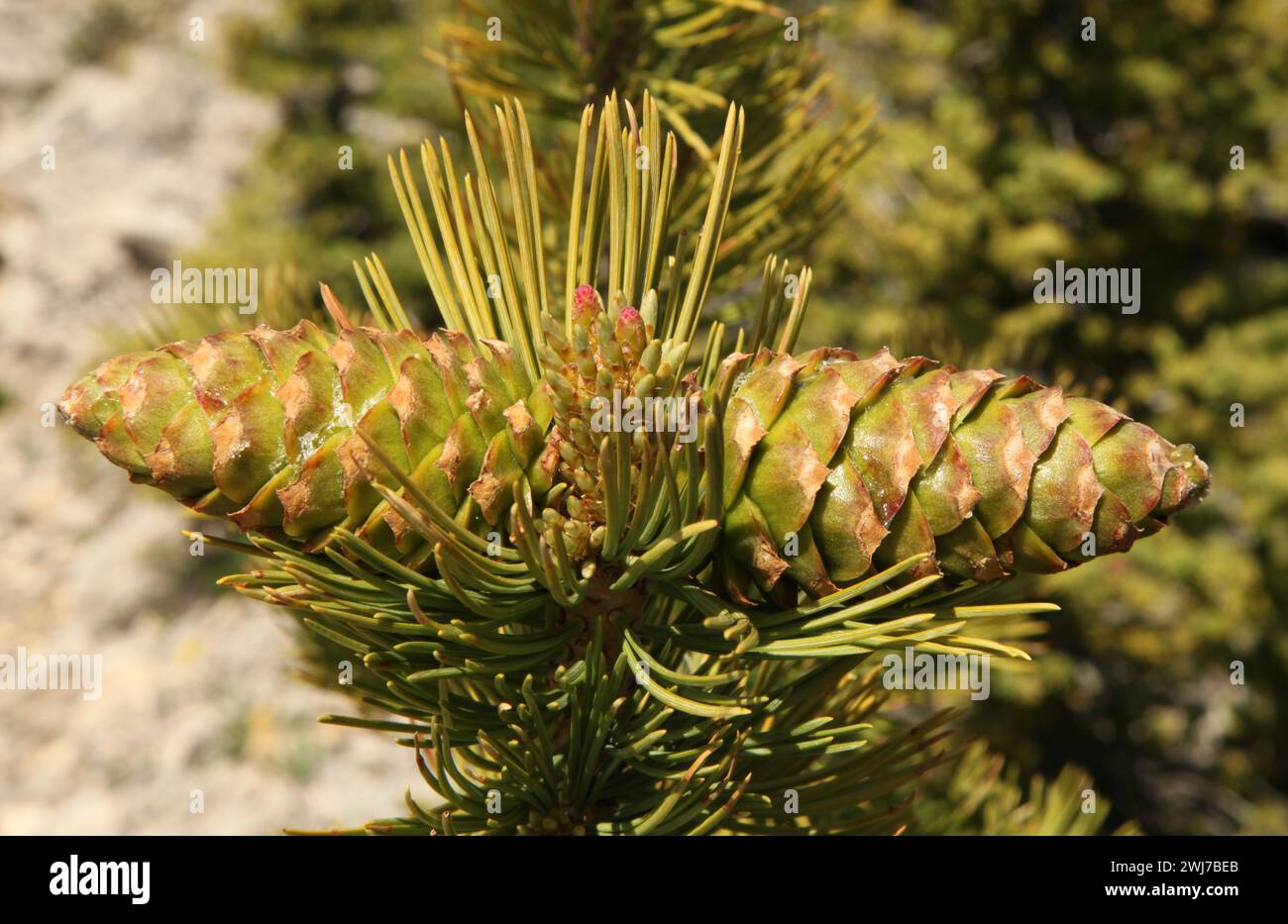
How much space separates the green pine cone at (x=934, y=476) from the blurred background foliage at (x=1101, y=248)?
12.3 ft

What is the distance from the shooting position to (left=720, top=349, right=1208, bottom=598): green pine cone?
55 cm

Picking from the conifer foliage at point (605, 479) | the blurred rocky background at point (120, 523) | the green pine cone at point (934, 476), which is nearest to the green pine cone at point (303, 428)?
the conifer foliage at point (605, 479)

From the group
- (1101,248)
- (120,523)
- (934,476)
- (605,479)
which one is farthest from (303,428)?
(120,523)

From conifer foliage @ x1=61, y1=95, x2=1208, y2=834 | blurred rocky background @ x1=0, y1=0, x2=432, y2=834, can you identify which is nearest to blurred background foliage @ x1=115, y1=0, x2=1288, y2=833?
blurred rocky background @ x1=0, y1=0, x2=432, y2=834

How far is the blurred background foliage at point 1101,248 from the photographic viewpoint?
176 inches

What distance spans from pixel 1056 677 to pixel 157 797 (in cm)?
380

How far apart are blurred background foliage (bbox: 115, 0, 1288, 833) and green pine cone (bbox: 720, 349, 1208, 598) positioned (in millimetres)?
3745

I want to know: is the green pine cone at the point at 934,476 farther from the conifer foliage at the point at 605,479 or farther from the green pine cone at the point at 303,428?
the green pine cone at the point at 303,428

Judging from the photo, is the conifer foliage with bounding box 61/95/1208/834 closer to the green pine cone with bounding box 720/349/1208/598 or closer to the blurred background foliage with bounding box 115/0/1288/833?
the green pine cone with bounding box 720/349/1208/598

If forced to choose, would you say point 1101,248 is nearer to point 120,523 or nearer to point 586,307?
point 586,307

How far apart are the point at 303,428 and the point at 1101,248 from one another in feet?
16.6

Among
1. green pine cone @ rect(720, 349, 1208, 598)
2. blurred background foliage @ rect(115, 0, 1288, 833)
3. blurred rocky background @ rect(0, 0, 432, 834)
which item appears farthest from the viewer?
blurred background foliage @ rect(115, 0, 1288, 833)

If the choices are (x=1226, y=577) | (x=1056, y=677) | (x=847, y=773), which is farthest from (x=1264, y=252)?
(x=847, y=773)

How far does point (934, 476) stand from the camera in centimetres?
56
